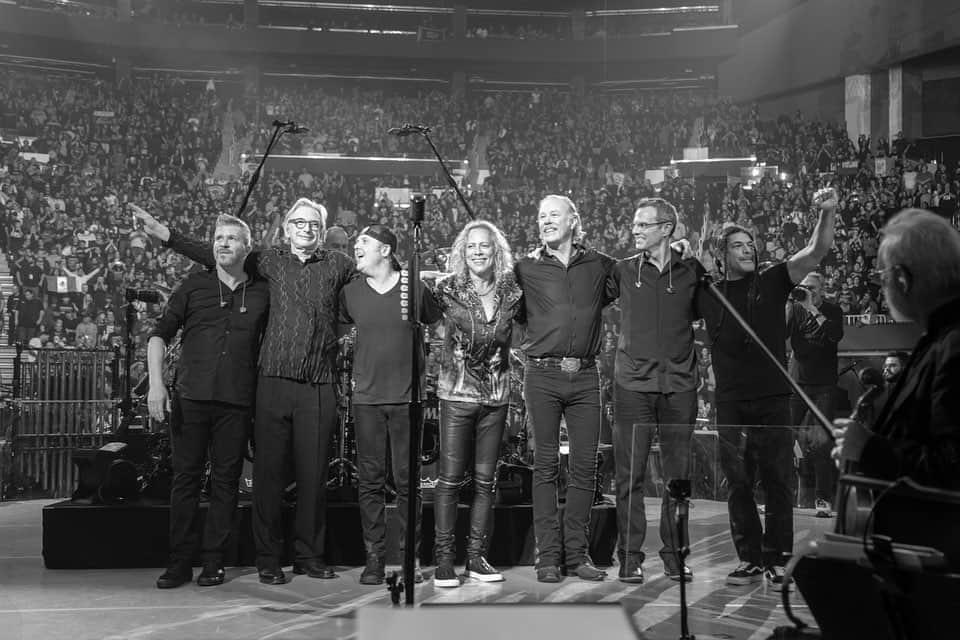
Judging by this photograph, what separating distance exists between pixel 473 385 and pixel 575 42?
2149 centimetres

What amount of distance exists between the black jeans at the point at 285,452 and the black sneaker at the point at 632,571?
1.64m

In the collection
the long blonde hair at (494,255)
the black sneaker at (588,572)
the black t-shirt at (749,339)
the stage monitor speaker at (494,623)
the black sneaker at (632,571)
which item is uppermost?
the long blonde hair at (494,255)

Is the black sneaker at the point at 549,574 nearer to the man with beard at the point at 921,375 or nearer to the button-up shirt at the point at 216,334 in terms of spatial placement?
the button-up shirt at the point at 216,334

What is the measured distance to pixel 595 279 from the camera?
495 centimetres

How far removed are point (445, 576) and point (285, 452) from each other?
103cm

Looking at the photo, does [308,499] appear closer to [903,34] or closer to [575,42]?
[903,34]

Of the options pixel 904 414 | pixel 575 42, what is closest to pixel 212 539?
pixel 904 414

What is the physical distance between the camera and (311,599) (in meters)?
4.59

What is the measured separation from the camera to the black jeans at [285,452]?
16.4 ft

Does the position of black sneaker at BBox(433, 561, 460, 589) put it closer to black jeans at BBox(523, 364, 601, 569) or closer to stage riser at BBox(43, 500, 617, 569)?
black jeans at BBox(523, 364, 601, 569)

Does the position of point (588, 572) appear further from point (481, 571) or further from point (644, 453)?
point (644, 453)

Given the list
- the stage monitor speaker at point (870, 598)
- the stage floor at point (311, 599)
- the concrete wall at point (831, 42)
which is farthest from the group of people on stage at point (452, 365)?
the concrete wall at point (831, 42)

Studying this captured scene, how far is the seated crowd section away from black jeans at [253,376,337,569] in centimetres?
844

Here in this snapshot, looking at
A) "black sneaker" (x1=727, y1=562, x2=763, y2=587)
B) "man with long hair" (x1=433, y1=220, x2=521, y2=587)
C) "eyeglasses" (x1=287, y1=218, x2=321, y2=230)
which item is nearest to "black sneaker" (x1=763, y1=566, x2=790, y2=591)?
"black sneaker" (x1=727, y1=562, x2=763, y2=587)
